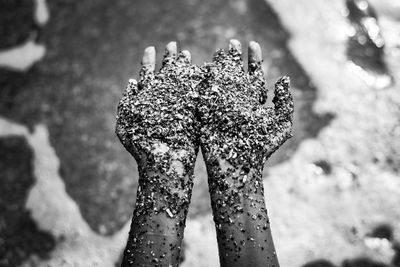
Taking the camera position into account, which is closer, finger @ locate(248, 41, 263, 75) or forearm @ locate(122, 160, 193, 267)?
forearm @ locate(122, 160, 193, 267)

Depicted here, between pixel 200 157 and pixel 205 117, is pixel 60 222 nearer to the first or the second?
pixel 200 157

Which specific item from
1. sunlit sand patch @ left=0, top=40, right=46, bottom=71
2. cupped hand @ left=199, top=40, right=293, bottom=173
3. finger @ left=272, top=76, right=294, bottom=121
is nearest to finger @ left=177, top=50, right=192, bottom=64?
cupped hand @ left=199, top=40, right=293, bottom=173

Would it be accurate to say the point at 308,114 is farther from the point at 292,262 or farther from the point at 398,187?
the point at 292,262

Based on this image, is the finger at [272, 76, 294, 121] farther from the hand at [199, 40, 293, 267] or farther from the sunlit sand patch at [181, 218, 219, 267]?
the sunlit sand patch at [181, 218, 219, 267]

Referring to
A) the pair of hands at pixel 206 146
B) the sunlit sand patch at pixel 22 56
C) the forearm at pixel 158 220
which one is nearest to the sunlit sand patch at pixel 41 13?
the sunlit sand patch at pixel 22 56

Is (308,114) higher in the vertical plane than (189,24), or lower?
lower

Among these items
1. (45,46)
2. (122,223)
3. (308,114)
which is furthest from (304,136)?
(45,46)

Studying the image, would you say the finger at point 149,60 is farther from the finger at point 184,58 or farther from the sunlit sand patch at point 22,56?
the sunlit sand patch at point 22,56
